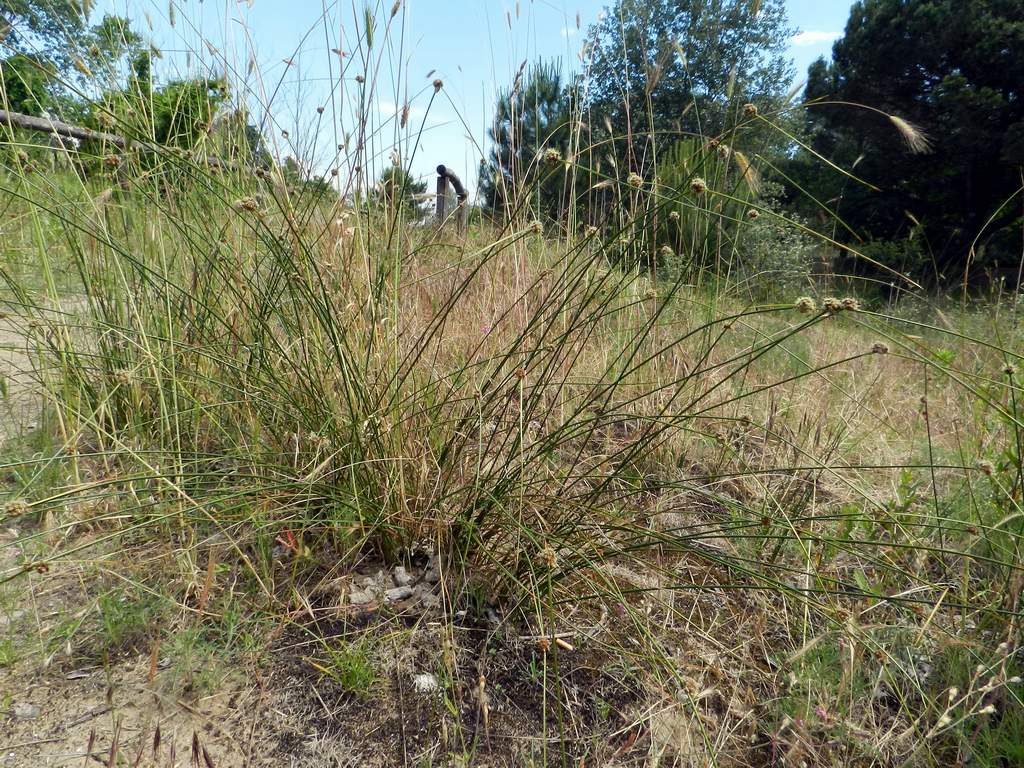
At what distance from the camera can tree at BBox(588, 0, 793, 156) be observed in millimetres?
1942

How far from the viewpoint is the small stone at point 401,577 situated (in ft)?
4.49

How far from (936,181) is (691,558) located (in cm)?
1321

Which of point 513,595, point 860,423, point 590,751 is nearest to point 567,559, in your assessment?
point 513,595

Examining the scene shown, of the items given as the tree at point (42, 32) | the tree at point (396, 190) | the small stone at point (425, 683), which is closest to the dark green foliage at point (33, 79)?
the tree at point (42, 32)

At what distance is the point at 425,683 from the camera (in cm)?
116

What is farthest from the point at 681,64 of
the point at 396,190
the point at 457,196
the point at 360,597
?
the point at 360,597

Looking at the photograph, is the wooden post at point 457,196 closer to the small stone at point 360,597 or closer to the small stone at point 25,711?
the small stone at point 360,597

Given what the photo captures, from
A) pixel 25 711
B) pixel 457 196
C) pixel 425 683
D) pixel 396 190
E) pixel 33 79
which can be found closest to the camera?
pixel 25 711

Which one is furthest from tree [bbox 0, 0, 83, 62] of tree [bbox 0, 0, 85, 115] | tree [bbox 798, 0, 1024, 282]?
tree [bbox 798, 0, 1024, 282]

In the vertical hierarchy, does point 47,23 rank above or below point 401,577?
above

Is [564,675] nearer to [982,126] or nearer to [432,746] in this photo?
[432,746]

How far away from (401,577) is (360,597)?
0.10m

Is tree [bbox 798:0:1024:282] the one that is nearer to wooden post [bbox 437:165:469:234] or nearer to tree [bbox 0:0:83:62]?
→ wooden post [bbox 437:165:469:234]

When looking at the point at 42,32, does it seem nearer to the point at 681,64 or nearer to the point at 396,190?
the point at 396,190
